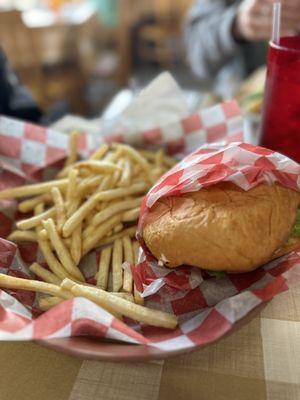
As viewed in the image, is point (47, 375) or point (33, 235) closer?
point (47, 375)

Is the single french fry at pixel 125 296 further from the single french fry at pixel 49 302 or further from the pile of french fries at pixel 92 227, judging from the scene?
the single french fry at pixel 49 302

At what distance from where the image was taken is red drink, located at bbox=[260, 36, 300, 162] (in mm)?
1285

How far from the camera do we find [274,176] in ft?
3.42

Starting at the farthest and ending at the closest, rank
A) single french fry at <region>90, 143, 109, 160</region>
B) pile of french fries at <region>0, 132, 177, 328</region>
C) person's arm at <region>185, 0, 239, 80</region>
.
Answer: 1. person's arm at <region>185, 0, 239, 80</region>
2. single french fry at <region>90, 143, 109, 160</region>
3. pile of french fries at <region>0, 132, 177, 328</region>

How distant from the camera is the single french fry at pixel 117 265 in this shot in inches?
44.4

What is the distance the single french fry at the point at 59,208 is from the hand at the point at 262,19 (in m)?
1.11

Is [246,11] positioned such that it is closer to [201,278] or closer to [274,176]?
[274,176]

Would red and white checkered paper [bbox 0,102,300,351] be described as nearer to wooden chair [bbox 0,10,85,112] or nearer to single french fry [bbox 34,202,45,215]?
single french fry [bbox 34,202,45,215]

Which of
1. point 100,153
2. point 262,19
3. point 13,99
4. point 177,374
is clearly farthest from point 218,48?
point 177,374

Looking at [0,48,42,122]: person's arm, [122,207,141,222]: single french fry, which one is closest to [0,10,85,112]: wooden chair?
A: [0,48,42,122]: person's arm

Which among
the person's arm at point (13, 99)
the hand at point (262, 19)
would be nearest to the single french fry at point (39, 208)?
the person's arm at point (13, 99)

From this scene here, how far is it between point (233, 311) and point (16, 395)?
0.50m

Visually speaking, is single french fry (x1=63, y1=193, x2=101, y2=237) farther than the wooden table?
Yes

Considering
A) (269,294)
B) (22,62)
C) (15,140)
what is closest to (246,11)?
(15,140)
